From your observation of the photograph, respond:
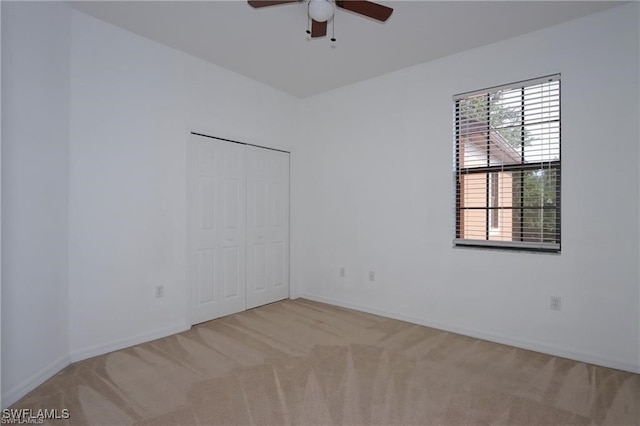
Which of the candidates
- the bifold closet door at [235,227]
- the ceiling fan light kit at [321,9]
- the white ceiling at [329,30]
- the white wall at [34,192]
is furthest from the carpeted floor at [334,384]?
the white ceiling at [329,30]

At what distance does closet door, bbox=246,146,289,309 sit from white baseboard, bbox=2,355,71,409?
193 cm

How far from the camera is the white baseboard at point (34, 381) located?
216 centimetres

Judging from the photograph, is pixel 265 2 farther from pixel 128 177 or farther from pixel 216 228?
pixel 216 228

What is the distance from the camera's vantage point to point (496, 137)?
3.37 meters

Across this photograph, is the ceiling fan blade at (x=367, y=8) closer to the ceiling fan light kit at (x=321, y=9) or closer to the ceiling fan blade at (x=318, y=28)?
the ceiling fan light kit at (x=321, y=9)

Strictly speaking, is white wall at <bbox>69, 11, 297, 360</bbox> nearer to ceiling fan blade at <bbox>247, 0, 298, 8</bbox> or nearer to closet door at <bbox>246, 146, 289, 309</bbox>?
closet door at <bbox>246, 146, 289, 309</bbox>

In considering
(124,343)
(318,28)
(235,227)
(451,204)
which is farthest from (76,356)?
(451,204)

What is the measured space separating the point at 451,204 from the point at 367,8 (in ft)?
6.68

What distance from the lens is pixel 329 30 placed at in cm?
311

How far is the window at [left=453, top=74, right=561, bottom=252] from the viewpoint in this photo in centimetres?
307

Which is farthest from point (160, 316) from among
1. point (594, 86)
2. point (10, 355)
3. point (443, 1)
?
point (594, 86)

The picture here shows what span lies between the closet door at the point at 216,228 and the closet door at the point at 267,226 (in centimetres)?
13

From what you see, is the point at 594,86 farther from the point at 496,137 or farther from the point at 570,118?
the point at 496,137

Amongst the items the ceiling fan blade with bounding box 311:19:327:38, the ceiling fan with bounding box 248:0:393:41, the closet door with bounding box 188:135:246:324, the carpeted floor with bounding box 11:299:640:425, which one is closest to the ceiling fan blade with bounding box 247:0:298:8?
the ceiling fan with bounding box 248:0:393:41
